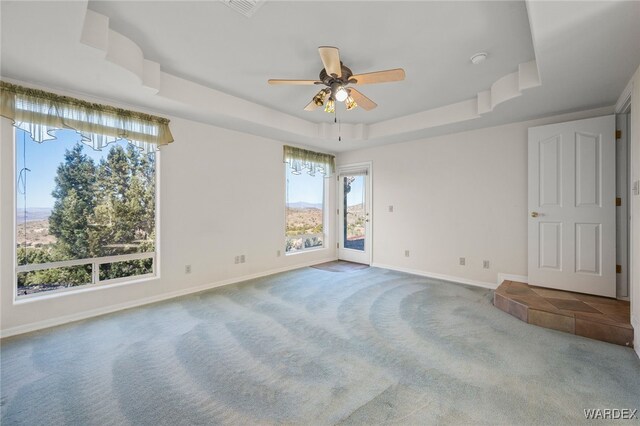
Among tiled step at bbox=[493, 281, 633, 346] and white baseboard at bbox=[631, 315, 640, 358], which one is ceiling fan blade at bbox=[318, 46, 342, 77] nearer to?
tiled step at bbox=[493, 281, 633, 346]

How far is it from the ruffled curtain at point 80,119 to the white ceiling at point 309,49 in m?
0.14

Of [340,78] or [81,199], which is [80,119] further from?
[340,78]

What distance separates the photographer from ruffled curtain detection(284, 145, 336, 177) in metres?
5.03

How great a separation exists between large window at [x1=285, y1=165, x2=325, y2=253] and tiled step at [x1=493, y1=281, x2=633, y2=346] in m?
3.31

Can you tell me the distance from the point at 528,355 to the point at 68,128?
15.6ft

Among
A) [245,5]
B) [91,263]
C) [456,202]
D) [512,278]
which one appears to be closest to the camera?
[245,5]

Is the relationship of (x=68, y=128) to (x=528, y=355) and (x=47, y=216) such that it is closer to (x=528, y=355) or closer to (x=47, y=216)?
(x=47, y=216)

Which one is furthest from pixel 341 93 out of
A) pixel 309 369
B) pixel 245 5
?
pixel 309 369

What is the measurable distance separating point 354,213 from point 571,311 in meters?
3.67

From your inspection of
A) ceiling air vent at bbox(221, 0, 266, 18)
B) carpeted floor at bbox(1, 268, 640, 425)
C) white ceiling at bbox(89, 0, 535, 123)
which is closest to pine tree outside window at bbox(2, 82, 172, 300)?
carpeted floor at bbox(1, 268, 640, 425)

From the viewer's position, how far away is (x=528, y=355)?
85.9 inches

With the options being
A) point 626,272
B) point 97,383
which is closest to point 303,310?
point 97,383

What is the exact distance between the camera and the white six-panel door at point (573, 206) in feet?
10.2

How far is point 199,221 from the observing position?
12.7ft
